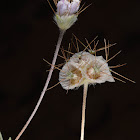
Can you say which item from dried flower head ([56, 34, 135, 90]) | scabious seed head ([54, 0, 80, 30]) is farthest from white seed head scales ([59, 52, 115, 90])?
scabious seed head ([54, 0, 80, 30])

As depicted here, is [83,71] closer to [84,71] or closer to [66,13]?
[84,71]

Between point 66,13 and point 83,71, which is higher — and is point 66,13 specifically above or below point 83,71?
above

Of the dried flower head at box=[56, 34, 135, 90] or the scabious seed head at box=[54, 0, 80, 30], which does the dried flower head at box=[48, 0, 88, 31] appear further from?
the dried flower head at box=[56, 34, 135, 90]

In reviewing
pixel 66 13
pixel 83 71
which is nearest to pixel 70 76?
pixel 83 71

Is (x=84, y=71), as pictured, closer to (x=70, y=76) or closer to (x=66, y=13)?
(x=70, y=76)

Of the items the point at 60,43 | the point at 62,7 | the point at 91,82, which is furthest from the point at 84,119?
the point at 62,7
